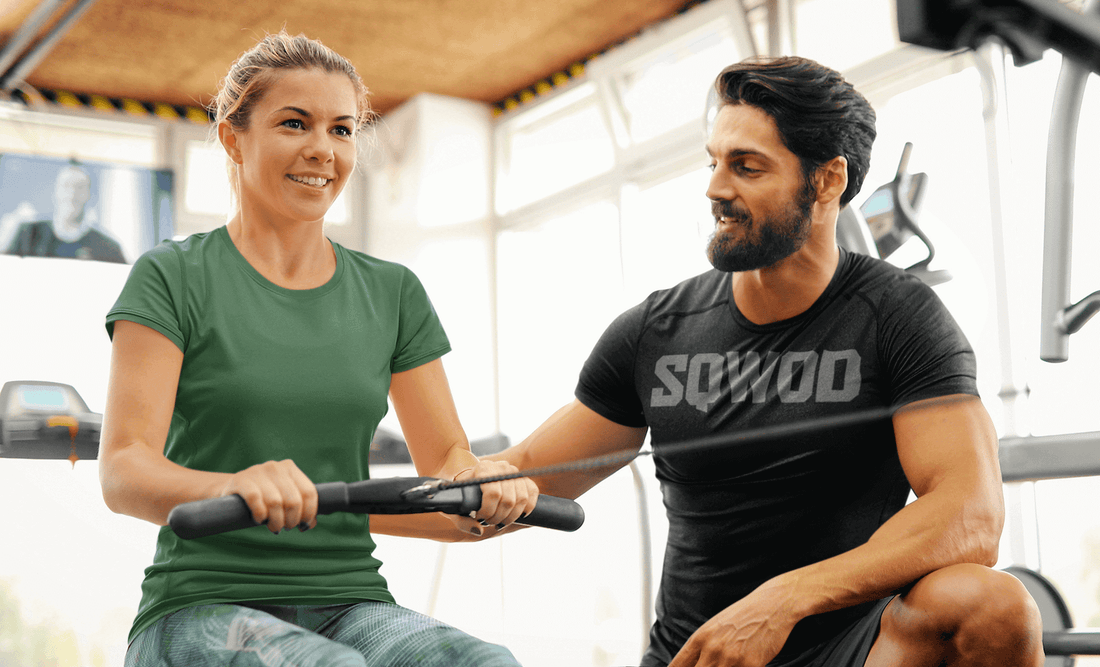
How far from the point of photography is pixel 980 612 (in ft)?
2.48

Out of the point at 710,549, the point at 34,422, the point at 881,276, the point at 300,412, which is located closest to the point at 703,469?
the point at 710,549

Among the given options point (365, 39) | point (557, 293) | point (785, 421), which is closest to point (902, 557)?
point (785, 421)

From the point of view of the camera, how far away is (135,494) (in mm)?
617

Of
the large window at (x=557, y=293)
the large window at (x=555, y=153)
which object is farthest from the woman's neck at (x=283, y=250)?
the large window at (x=555, y=153)

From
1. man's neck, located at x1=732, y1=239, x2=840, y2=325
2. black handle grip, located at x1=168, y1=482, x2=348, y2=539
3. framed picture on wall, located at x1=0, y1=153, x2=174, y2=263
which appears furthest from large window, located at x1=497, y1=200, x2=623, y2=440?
framed picture on wall, located at x1=0, y1=153, x2=174, y2=263

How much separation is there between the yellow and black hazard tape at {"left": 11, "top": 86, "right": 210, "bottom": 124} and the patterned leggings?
3.02 m

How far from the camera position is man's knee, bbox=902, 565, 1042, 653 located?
2.48 feet

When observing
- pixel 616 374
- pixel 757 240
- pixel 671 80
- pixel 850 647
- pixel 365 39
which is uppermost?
pixel 365 39

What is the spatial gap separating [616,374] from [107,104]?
3.23m

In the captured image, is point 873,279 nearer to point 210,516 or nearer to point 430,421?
point 430,421

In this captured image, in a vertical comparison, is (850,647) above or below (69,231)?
below

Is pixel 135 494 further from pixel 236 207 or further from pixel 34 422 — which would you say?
pixel 34 422

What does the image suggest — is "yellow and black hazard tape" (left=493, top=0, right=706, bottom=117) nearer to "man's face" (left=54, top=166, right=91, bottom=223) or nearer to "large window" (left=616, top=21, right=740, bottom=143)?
"large window" (left=616, top=21, right=740, bottom=143)

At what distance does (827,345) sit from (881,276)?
0.31 ft
